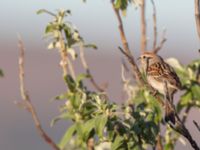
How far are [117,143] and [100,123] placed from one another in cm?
20

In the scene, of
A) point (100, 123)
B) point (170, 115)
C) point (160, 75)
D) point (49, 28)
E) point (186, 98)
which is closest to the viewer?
point (170, 115)

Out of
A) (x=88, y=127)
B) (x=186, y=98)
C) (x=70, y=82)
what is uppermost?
(x=70, y=82)

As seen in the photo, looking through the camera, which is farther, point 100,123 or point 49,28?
point 49,28

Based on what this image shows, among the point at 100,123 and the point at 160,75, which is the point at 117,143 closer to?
the point at 100,123

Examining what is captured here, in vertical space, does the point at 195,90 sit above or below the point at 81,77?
below

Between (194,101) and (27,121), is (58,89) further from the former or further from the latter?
(194,101)

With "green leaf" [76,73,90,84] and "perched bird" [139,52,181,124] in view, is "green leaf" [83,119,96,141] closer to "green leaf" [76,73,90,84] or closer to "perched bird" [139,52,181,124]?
"green leaf" [76,73,90,84]

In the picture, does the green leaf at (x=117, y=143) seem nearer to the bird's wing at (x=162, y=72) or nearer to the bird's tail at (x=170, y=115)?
Answer: the bird's tail at (x=170, y=115)

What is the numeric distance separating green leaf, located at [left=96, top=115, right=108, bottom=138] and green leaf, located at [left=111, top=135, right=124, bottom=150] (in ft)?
0.41

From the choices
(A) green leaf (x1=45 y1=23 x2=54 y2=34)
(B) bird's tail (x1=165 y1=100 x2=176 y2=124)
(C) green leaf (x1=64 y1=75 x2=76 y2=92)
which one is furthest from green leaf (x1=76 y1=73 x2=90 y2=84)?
(B) bird's tail (x1=165 y1=100 x2=176 y2=124)

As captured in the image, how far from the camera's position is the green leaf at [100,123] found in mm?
6049

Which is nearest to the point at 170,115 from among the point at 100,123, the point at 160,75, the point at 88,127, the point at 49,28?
the point at 100,123

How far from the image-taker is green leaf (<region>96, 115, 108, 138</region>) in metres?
6.05

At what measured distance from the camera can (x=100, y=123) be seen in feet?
20.2
